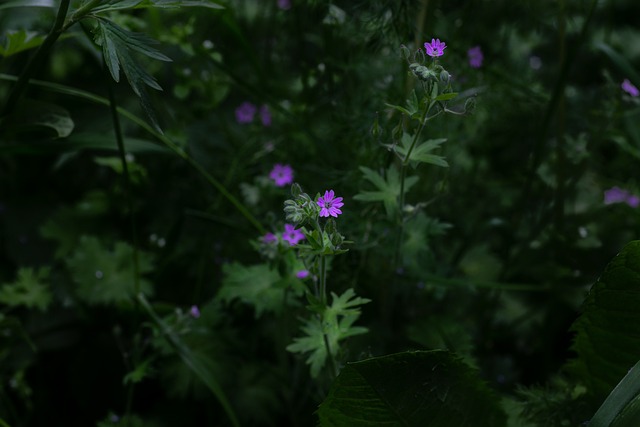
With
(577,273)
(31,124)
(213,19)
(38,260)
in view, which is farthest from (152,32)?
(577,273)

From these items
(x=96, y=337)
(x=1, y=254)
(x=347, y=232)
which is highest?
(x=347, y=232)

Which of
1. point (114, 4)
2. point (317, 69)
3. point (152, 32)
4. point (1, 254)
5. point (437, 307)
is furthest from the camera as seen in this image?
point (1, 254)

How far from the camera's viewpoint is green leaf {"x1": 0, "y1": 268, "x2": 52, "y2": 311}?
203 cm

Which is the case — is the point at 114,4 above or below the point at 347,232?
above

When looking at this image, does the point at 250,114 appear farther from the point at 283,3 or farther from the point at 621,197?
the point at 621,197

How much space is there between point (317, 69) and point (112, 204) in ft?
→ 2.73

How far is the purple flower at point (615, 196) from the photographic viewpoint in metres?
2.24

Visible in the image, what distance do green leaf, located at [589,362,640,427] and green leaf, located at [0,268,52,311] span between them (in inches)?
59.5

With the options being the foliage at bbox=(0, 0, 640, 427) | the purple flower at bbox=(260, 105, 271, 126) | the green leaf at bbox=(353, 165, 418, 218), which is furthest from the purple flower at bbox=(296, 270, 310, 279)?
the purple flower at bbox=(260, 105, 271, 126)

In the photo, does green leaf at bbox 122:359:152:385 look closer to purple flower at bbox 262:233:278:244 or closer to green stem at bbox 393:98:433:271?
purple flower at bbox 262:233:278:244

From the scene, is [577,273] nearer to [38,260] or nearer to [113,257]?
[113,257]

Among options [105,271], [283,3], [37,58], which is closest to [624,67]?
[283,3]

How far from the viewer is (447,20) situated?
228 cm

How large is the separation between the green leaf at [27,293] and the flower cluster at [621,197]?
176cm
